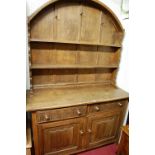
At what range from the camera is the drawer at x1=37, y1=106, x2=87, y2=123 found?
131 centimetres

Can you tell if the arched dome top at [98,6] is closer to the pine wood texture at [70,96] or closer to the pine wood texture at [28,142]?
the pine wood texture at [70,96]

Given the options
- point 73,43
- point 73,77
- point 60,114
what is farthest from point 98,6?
point 60,114

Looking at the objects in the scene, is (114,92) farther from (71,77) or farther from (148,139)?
(148,139)

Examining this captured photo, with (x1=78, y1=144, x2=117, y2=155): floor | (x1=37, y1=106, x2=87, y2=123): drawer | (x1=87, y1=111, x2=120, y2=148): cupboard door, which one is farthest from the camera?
(x1=78, y1=144, x2=117, y2=155): floor

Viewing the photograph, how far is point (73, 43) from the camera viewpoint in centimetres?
160

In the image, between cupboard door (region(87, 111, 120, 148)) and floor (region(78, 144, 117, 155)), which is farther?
floor (region(78, 144, 117, 155))

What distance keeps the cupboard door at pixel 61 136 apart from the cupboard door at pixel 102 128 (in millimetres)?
146

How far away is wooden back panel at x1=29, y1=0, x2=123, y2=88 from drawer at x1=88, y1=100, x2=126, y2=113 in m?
0.48

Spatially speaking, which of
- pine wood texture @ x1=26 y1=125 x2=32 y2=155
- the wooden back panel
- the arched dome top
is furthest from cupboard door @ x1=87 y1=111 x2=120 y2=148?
the arched dome top

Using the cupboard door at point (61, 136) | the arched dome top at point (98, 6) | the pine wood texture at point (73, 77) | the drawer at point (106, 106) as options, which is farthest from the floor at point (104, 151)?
the arched dome top at point (98, 6)

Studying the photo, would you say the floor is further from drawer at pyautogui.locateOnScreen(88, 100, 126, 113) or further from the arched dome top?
the arched dome top

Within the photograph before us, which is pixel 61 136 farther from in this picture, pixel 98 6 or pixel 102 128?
pixel 98 6
